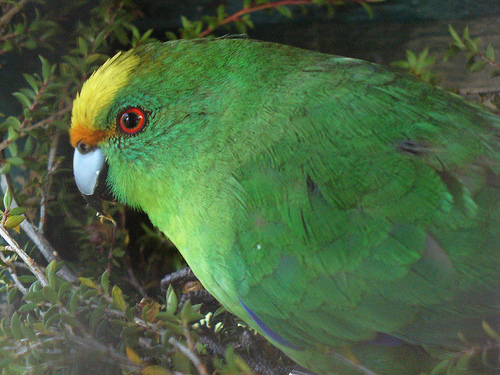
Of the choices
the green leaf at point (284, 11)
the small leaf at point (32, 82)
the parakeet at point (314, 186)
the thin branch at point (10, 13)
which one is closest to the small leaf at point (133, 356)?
the parakeet at point (314, 186)

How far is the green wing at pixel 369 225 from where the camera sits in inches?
28.3

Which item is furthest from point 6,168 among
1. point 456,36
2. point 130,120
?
point 456,36

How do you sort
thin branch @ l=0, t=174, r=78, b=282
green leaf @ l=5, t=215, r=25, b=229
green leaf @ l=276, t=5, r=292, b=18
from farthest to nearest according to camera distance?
green leaf @ l=276, t=5, r=292, b=18 < thin branch @ l=0, t=174, r=78, b=282 < green leaf @ l=5, t=215, r=25, b=229

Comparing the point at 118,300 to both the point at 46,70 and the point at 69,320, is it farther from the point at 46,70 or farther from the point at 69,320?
the point at 46,70

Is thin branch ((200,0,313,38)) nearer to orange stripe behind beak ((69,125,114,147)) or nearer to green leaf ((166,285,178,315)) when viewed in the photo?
orange stripe behind beak ((69,125,114,147))

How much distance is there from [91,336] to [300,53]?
0.63 m

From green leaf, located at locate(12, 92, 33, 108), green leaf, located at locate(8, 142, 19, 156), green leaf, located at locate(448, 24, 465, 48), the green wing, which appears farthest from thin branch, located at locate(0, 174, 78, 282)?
green leaf, located at locate(448, 24, 465, 48)

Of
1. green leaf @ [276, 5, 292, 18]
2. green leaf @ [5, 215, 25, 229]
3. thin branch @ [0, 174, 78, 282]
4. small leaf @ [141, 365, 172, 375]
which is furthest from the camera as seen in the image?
green leaf @ [276, 5, 292, 18]

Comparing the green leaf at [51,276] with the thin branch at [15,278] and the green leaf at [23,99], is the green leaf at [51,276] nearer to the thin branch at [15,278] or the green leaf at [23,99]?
the thin branch at [15,278]

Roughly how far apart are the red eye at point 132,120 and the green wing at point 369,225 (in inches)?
8.4

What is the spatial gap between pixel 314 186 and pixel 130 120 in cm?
37

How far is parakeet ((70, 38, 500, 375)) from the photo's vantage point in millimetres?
723

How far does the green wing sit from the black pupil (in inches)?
8.8

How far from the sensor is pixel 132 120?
0.84 m
